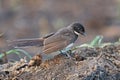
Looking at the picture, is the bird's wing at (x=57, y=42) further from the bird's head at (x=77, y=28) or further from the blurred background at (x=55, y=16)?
the blurred background at (x=55, y=16)

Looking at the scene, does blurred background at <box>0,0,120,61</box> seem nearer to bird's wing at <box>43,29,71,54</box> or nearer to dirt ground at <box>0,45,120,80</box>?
bird's wing at <box>43,29,71,54</box>

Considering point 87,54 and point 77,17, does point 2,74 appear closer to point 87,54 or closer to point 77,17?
point 87,54

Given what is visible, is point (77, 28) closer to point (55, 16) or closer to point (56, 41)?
point (56, 41)

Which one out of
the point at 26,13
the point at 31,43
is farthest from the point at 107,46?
the point at 26,13

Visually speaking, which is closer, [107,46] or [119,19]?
[107,46]

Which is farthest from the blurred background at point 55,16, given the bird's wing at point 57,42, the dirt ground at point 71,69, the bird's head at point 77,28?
the dirt ground at point 71,69

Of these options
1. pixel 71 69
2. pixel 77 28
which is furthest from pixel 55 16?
pixel 71 69
